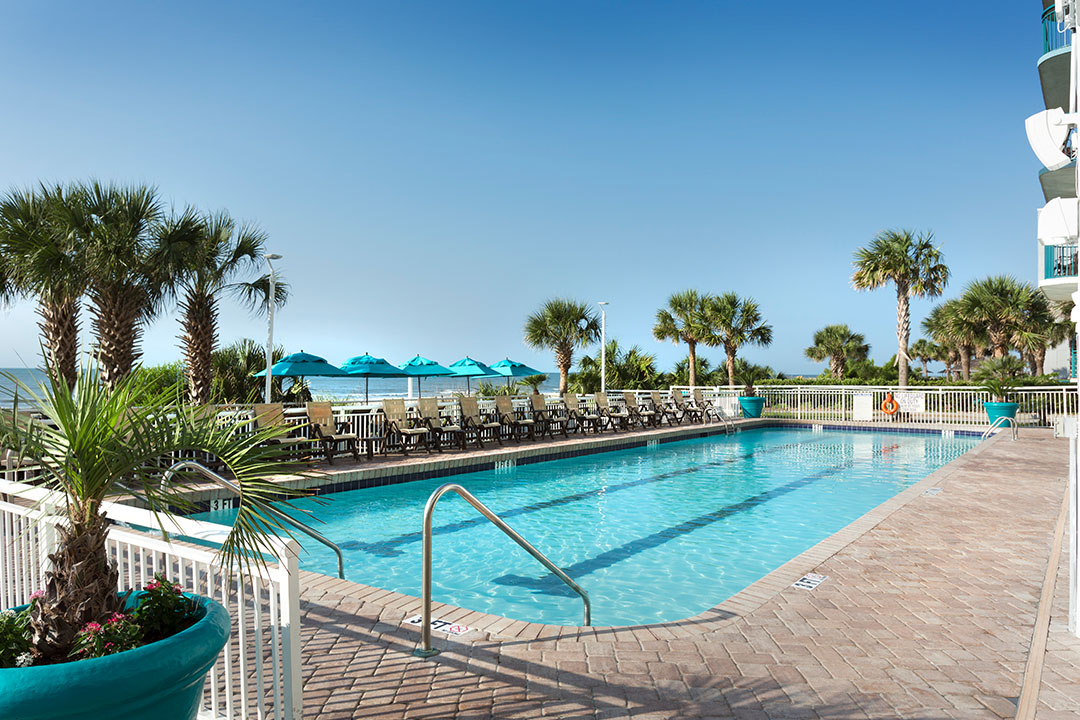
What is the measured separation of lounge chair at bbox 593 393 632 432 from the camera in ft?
51.5

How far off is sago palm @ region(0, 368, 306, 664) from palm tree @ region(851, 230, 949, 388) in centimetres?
2454

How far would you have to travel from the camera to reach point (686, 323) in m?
26.7

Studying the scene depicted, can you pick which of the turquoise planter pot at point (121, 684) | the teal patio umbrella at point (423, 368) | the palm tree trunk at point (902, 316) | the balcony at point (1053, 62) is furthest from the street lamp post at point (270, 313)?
the palm tree trunk at point (902, 316)

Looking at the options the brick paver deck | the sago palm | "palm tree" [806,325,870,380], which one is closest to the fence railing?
the sago palm

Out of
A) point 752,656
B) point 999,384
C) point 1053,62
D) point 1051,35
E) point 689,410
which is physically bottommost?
point 752,656

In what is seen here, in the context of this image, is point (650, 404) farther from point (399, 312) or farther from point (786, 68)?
point (399, 312)

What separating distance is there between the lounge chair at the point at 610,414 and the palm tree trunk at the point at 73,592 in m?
13.9

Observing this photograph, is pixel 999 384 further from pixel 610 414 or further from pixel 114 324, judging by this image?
pixel 114 324

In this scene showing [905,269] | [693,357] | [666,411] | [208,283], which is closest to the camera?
[208,283]

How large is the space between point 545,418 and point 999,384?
13.2 metres

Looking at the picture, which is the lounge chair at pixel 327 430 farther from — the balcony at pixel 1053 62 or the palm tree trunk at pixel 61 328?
the balcony at pixel 1053 62

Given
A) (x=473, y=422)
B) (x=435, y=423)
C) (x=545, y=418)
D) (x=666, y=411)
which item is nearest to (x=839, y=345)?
(x=666, y=411)

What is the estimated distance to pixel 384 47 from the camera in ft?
52.5

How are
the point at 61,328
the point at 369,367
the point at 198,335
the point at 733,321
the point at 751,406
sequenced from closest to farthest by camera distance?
the point at 61,328 < the point at 198,335 < the point at 369,367 < the point at 751,406 < the point at 733,321
